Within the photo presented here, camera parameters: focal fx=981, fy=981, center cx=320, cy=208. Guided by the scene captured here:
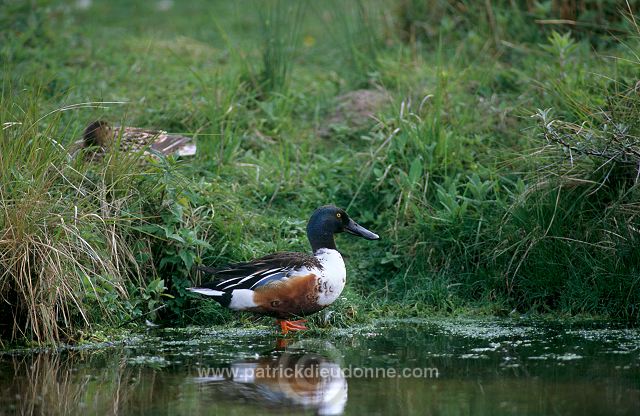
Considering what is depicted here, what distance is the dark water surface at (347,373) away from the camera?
4.75 meters

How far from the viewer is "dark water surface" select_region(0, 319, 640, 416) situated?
475 centimetres

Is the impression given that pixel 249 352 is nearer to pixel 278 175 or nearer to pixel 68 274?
pixel 68 274

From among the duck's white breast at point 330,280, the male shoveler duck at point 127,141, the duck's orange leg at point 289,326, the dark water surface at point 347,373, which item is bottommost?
the duck's orange leg at point 289,326

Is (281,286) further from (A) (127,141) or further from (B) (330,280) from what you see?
(A) (127,141)

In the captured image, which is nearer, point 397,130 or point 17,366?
point 17,366

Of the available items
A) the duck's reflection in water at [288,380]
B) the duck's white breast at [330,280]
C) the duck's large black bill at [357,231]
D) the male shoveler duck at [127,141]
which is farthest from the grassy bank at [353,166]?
the duck's reflection in water at [288,380]

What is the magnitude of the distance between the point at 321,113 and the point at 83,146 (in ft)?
8.65

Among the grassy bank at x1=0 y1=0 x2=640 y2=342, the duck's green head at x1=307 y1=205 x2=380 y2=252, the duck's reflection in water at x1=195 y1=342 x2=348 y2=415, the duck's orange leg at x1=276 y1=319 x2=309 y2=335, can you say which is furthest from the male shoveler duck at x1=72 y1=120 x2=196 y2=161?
the duck's reflection in water at x1=195 y1=342 x2=348 y2=415

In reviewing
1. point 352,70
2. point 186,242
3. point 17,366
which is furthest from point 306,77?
point 17,366

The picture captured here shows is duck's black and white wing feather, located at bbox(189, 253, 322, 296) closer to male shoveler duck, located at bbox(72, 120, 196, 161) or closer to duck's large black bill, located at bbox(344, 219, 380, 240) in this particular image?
duck's large black bill, located at bbox(344, 219, 380, 240)

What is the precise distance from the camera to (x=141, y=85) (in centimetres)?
958

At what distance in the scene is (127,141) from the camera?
7.30m

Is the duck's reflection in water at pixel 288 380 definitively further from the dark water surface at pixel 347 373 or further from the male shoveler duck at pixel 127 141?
the male shoveler duck at pixel 127 141

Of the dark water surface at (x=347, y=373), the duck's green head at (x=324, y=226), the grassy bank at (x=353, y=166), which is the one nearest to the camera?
the dark water surface at (x=347, y=373)
